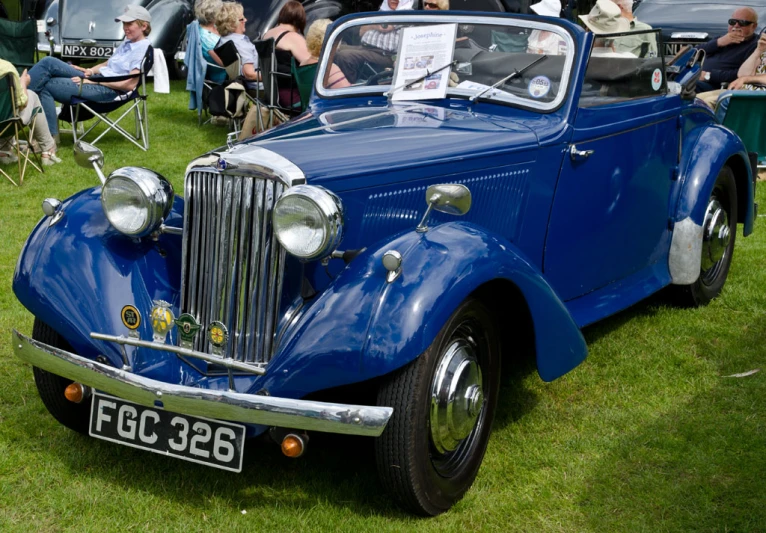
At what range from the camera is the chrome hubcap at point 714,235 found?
16.4 ft

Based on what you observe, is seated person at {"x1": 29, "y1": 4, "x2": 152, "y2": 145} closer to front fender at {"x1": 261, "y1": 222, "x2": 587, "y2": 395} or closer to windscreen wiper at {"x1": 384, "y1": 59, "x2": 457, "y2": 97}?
windscreen wiper at {"x1": 384, "y1": 59, "x2": 457, "y2": 97}

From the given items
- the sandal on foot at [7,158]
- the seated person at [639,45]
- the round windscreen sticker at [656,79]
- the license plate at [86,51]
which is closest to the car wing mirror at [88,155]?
the seated person at [639,45]

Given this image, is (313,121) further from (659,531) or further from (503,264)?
(659,531)

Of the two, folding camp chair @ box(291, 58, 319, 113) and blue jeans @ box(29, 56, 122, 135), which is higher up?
folding camp chair @ box(291, 58, 319, 113)

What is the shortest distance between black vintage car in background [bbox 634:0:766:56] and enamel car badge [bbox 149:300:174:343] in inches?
332

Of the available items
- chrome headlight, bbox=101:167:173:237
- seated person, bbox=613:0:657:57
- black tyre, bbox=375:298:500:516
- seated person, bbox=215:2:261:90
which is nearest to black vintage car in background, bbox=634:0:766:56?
seated person, bbox=215:2:261:90

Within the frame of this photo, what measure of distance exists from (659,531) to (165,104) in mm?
10195

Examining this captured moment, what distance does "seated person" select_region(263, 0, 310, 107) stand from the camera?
868cm

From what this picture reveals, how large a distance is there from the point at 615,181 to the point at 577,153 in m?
0.43

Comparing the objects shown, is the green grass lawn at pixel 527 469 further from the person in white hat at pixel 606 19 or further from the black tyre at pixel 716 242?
the person in white hat at pixel 606 19

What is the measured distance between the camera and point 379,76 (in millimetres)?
4305

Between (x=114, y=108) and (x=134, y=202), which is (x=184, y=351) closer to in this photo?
(x=134, y=202)

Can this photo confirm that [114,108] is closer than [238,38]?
Yes

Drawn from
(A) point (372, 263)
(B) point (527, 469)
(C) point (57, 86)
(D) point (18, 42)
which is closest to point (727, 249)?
(B) point (527, 469)
